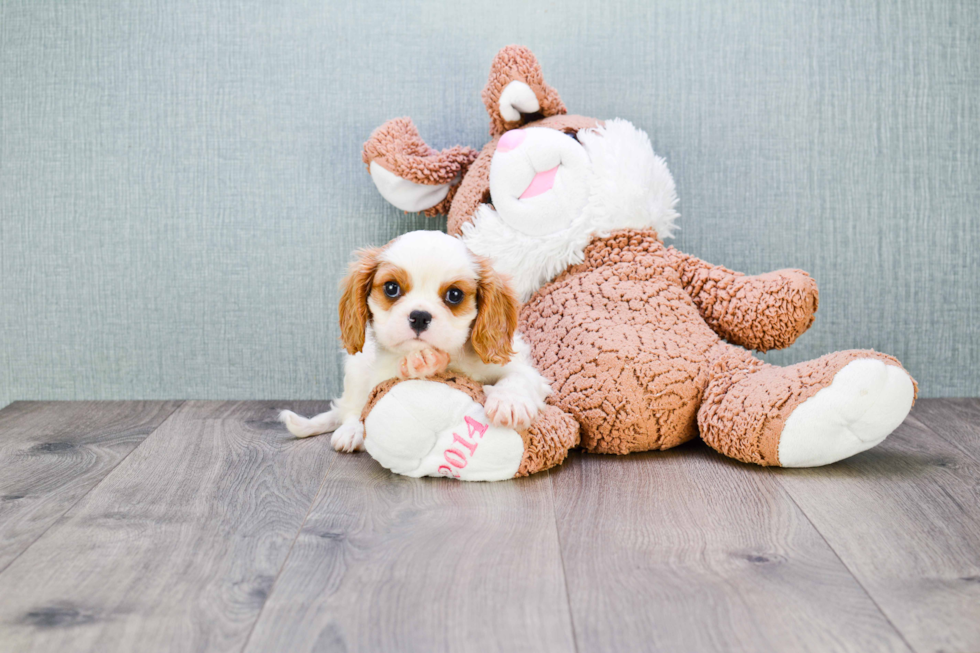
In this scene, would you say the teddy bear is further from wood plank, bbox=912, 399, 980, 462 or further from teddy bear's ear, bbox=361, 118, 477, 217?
wood plank, bbox=912, 399, 980, 462

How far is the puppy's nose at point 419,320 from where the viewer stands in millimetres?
1233

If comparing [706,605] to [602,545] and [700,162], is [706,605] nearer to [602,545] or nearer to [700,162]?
[602,545]

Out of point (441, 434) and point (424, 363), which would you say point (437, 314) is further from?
point (441, 434)

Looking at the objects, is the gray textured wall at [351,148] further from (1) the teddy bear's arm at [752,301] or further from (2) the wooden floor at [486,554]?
(2) the wooden floor at [486,554]

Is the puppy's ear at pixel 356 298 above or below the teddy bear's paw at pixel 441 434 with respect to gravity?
above

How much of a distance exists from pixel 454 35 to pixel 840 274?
→ 42.3 inches

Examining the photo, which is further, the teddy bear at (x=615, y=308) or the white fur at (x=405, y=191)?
the white fur at (x=405, y=191)

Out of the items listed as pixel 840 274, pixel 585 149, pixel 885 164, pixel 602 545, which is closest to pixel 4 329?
pixel 585 149

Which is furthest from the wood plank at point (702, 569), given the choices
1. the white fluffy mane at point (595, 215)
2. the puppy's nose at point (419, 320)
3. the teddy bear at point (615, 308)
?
→ the white fluffy mane at point (595, 215)

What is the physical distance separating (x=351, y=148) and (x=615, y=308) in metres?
0.76

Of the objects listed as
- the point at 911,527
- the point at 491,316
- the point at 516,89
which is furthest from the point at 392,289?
the point at 911,527

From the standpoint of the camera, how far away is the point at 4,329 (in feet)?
6.17

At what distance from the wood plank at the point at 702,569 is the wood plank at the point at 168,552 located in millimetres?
400

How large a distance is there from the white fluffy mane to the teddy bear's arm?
13cm
